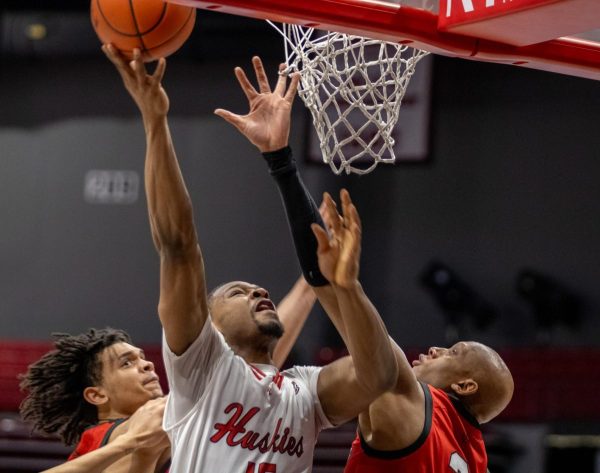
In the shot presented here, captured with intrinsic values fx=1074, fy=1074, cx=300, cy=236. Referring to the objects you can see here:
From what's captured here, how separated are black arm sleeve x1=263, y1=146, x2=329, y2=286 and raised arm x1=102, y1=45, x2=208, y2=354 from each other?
0.40m

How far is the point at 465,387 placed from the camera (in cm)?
354

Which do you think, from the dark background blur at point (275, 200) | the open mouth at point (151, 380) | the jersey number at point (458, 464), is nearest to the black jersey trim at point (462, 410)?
the jersey number at point (458, 464)

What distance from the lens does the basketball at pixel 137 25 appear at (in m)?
2.69

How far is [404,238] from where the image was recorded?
29.2 feet

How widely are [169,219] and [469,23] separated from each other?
38.8 inches

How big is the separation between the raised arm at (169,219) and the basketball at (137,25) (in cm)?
5

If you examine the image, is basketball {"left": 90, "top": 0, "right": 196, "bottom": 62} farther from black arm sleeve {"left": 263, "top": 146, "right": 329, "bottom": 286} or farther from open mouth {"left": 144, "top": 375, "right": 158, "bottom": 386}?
open mouth {"left": 144, "top": 375, "right": 158, "bottom": 386}

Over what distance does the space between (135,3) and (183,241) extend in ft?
2.02


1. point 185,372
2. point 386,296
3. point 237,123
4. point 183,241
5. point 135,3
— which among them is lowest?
point 386,296

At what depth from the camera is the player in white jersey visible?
2691 millimetres

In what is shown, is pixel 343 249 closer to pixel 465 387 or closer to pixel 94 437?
pixel 465 387

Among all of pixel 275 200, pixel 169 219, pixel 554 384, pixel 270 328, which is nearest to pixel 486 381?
pixel 270 328

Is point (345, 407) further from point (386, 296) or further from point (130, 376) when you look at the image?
point (386, 296)

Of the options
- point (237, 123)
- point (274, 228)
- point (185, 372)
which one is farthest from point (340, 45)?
point (274, 228)
